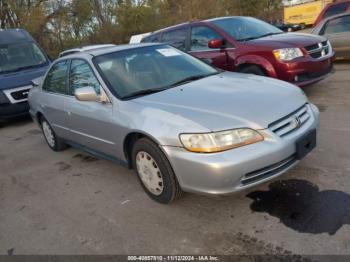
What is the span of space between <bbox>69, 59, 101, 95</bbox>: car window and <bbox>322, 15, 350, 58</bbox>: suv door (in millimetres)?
7132

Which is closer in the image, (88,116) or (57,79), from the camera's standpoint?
(88,116)

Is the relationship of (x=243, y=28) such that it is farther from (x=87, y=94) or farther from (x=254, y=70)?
(x=87, y=94)

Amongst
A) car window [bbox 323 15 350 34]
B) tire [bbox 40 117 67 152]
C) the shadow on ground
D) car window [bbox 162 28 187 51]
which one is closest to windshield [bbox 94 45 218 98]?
the shadow on ground

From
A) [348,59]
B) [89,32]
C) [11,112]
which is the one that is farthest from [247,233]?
[89,32]

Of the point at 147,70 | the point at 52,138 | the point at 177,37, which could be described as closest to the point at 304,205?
the point at 147,70

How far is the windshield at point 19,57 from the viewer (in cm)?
884

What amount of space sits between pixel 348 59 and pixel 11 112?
8481mm

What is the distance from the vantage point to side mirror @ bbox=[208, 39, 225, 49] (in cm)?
661

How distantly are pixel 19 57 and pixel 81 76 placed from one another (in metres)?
5.48

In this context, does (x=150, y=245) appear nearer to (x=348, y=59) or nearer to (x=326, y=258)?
(x=326, y=258)

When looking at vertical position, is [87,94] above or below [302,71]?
above

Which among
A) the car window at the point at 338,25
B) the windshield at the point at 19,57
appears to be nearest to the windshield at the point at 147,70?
the windshield at the point at 19,57

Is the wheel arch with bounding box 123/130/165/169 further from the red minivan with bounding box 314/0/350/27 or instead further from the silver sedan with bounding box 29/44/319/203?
the red minivan with bounding box 314/0/350/27

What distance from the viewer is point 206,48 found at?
7098 millimetres
